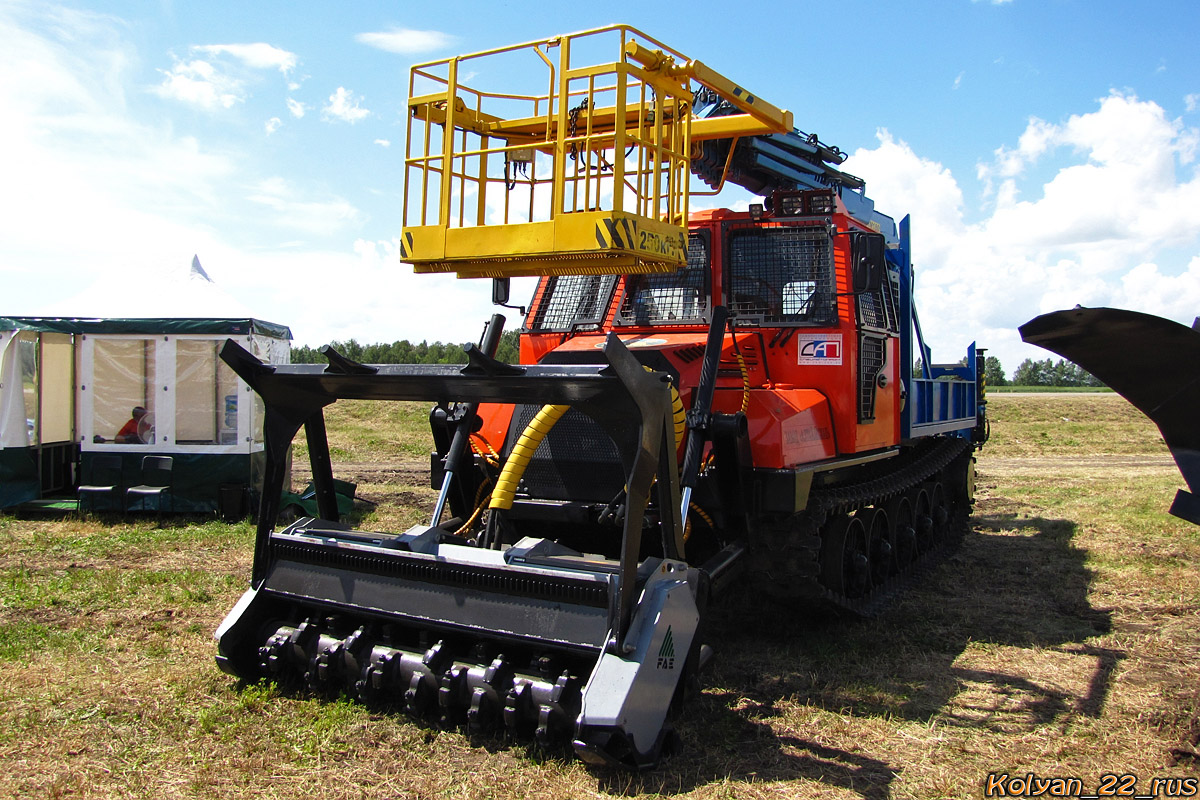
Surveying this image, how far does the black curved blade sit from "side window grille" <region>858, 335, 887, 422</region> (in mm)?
1926

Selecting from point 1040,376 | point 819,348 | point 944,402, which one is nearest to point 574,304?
point 819,348

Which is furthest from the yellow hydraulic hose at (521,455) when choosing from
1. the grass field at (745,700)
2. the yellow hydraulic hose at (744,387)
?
the grass field at (745,700)

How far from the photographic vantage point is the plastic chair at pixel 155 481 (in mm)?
10609

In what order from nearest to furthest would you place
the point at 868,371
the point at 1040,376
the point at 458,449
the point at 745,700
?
the point at 745,700 < the point at 458,449 < the point at 868,371 < the point at 1040,376

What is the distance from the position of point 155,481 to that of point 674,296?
24.0 feet

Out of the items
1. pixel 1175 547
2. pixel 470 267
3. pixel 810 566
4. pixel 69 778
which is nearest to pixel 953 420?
pixel 1175 547

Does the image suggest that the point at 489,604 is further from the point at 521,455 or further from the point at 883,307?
the point at 883,307

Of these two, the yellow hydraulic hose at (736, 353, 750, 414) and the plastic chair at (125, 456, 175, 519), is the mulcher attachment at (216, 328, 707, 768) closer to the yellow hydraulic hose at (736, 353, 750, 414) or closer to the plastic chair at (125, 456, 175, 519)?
the yellow hydraulic hose at (736, 353, 750, 414)

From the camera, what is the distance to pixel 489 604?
166 inches

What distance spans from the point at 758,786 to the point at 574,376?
1880mm

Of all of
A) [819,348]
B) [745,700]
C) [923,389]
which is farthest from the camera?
[923,389]

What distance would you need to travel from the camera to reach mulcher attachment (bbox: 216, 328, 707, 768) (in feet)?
12.6

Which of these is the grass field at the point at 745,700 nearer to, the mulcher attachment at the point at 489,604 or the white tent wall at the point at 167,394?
the mulcher attachment at the point at 489,604

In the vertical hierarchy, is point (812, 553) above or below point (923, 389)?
below
